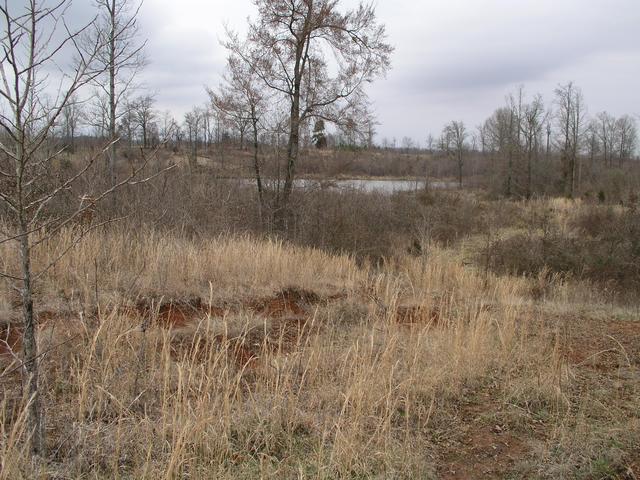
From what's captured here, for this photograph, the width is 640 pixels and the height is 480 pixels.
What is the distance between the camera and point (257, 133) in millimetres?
14234

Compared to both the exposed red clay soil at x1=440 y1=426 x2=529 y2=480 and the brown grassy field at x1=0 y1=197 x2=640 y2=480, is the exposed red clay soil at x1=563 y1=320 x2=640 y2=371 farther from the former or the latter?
the exposed red clay soil at x1=440 y1=426 x2=529 y2=480

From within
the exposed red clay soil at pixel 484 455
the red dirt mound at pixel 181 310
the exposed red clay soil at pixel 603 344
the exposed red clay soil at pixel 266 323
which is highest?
the red dirt mound at pixel 181 310

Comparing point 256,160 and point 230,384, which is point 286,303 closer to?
point 230,384

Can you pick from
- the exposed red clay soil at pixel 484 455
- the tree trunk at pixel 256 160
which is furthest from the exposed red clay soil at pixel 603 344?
the tree trunk at pixel 256 160

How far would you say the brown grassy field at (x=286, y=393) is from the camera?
264 centimetres

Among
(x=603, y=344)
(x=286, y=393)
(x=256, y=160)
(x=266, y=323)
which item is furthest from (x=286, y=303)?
(x=256, y=160)

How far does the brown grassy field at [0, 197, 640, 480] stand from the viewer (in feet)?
8.65

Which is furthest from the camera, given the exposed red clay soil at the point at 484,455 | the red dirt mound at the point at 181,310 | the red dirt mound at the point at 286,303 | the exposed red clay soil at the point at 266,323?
the red dirt mound at the point at 286,303

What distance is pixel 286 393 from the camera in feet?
11.2

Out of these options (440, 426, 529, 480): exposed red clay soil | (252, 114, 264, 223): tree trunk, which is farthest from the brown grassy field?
(252, 114, 264, 223): tree trunk

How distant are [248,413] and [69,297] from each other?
10.0 feet

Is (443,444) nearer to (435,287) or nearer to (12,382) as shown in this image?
(12,382)

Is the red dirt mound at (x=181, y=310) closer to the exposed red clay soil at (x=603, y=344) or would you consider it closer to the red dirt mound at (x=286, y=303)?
the red dirt mound at (x=286, y=303)

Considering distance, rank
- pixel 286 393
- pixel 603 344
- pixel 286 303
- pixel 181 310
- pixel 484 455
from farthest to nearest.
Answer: pixel 286 303
pixel 603 344
pixel 181 310
pixel 286 393
pixel 484 455
